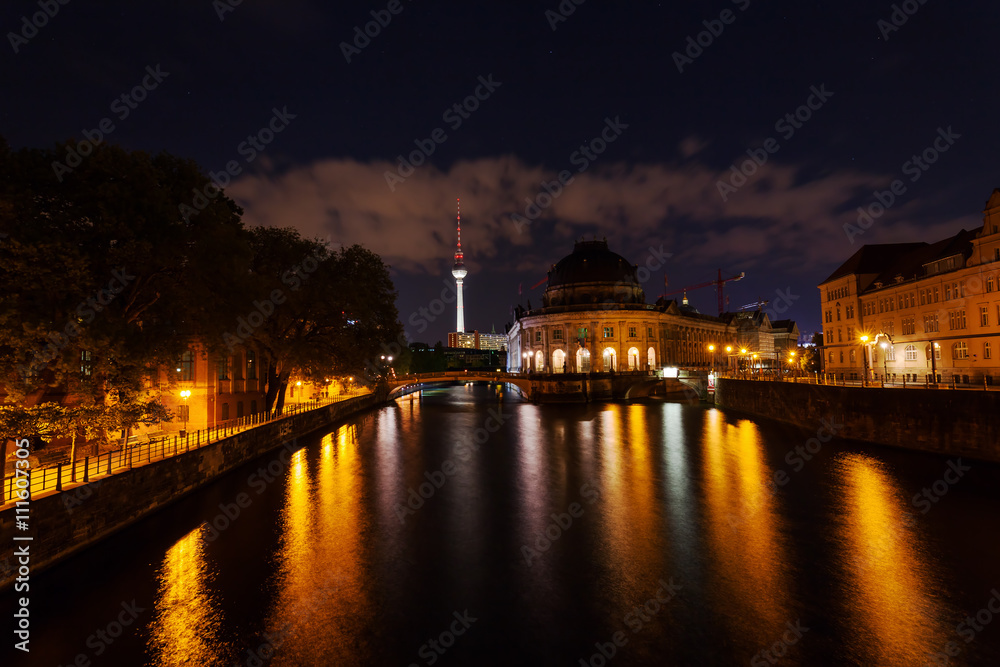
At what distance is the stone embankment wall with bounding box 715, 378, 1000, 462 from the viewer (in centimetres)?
3002

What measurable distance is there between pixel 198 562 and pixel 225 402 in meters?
26.7

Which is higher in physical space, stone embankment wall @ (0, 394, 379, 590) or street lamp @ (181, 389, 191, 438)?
street lamp @ (181, 389, 191, 438)

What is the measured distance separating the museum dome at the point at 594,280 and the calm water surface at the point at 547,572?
279 feet

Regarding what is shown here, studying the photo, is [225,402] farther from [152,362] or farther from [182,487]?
[152,362]

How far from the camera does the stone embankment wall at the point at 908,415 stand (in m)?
30.0

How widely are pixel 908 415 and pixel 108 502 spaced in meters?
45.6

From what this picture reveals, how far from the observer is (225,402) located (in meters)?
42.0

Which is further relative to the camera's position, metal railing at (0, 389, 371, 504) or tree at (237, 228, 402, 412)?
tree at (237, 228, 402, 412)

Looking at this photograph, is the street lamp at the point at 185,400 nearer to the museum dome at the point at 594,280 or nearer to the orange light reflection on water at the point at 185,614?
the orange light reflection on water at the point at 185,614

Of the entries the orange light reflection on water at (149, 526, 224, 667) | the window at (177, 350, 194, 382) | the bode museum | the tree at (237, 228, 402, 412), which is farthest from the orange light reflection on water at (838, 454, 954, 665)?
the bode museum

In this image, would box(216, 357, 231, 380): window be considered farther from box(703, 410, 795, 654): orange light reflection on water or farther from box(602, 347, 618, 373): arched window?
box(602, 347, 618, 373): arched window

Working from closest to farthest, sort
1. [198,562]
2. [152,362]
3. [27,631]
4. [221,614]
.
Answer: [27,631] → [221,614] → [198,562] → [152,362]

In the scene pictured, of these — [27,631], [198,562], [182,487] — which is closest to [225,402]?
[182,487]

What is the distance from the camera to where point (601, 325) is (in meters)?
110
